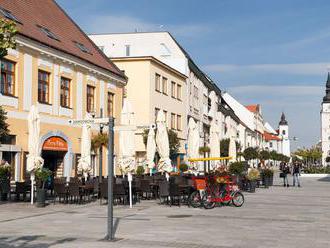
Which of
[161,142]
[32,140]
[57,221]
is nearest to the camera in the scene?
[57,221]

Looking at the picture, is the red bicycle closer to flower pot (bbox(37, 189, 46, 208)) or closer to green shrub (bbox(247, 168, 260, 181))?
flower pot (bbox(37, 189, 46, 208))

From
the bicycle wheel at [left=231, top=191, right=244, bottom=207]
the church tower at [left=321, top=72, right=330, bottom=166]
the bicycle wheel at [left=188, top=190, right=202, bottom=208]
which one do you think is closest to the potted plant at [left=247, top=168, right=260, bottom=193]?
the bicycle wheel at [left=231, top=191, right=244, bottom=207]

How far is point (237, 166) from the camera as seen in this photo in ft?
98.9

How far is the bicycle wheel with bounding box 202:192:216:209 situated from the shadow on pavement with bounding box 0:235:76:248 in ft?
24.7

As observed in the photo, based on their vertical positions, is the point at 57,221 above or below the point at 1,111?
below

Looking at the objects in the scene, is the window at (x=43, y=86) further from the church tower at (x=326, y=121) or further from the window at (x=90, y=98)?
the church tower at (x=326, y=121)

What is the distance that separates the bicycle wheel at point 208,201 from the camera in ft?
57.1

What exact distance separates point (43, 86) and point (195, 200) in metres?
13.6

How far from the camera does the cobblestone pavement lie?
10.2 metres

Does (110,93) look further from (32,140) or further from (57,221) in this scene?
(57,221)

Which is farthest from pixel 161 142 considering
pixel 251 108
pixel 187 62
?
pixel 251 108

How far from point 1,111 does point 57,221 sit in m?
5.17

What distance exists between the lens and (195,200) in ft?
59.4

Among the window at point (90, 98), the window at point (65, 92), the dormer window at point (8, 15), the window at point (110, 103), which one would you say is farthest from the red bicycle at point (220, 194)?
the window at point (110, 103)
